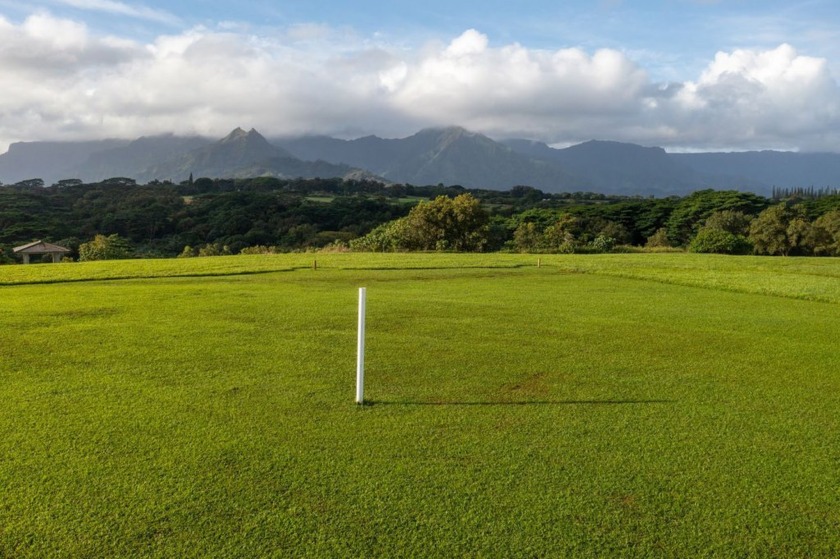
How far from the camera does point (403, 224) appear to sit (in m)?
47.0

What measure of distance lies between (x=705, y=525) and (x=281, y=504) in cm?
310

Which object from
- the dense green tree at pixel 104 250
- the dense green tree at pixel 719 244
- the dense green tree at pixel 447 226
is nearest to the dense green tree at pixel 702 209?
the dense green tree at pixel 719 244

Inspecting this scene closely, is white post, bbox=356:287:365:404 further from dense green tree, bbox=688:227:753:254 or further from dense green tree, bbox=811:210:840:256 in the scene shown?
dense green tree, bbox=811:210:840:256

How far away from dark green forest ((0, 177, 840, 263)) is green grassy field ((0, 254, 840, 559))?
31215 millimetres

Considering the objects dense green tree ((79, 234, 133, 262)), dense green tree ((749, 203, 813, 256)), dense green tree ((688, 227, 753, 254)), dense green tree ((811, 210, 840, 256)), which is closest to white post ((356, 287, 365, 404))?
dense green tree ((688, 227, 753, 254))

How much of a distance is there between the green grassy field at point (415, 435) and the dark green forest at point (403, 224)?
3122 cm

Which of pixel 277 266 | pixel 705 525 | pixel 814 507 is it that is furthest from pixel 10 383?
pixel 277 266

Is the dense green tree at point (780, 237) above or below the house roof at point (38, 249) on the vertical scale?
above

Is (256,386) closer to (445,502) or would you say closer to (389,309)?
(445,502)

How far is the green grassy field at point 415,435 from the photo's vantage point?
13.6 feet

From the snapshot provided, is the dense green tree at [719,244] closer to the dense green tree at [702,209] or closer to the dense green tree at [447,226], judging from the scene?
the dense green tree at [447,226]

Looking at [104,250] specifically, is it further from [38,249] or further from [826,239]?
[826,239]

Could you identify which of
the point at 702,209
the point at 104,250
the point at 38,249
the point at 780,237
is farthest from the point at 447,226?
the point at 702,209

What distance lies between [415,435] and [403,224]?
4156 cm
